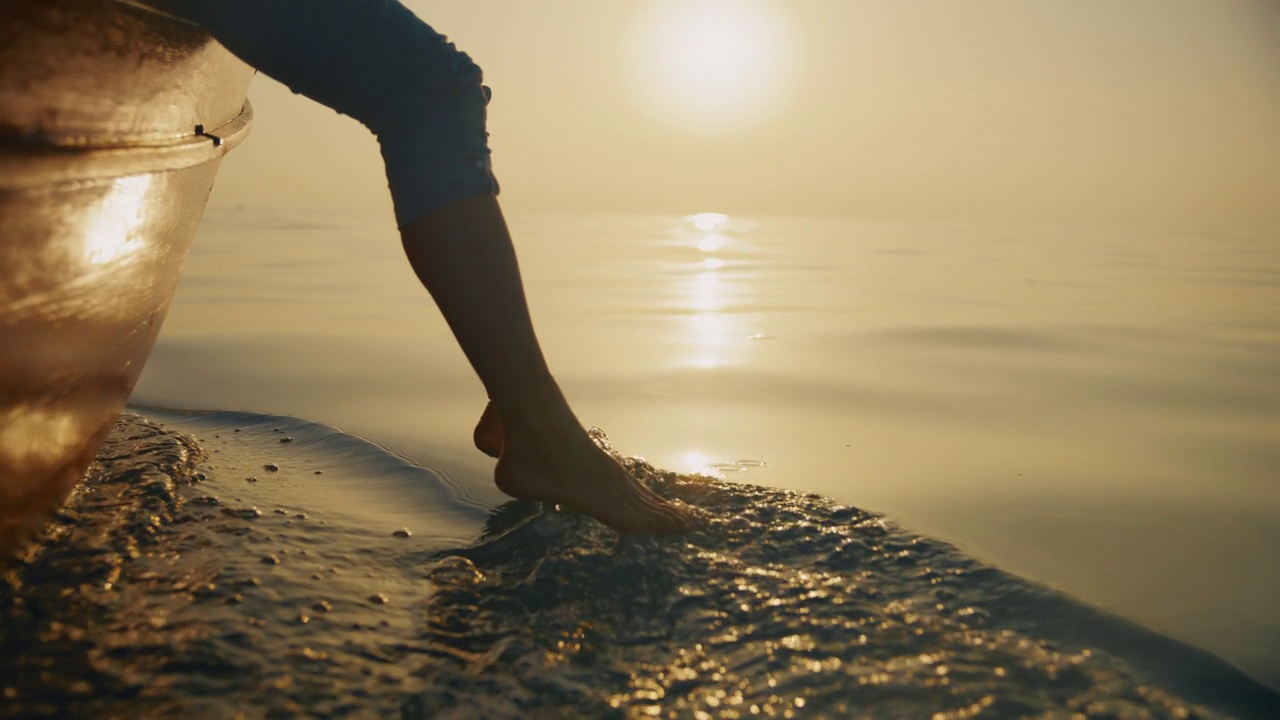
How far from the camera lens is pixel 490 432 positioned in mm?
2279

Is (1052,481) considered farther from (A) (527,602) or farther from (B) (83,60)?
(B) (83,60)

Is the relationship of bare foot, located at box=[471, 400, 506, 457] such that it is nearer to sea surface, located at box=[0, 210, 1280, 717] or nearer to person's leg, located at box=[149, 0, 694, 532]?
sea surface, located at box=[0, 210, 1280, 717]

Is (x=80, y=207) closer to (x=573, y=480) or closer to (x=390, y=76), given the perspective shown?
(x=390, y=76)

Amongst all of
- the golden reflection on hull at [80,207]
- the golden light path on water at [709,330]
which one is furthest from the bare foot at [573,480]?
the golden reflection on hull at [80,207]

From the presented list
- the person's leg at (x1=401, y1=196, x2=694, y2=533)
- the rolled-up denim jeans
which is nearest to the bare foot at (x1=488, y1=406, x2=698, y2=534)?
the person's leg at (x1=401, y1=196, x2=694, y2=533)

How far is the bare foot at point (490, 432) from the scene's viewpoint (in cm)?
226

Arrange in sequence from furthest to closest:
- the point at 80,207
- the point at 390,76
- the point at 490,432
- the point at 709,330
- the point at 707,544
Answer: the point at 709,330 < the point at 490,432 < the point at 707,544 < the point at 390,76 < the point at 80,207

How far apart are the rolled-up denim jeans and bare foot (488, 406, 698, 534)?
19.6 inches

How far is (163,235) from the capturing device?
1.87 m

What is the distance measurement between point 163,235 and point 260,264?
24.3 ft

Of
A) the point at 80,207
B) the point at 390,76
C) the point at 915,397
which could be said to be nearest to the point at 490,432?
the point at 390,76

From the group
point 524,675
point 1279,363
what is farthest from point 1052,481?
point 1279,363

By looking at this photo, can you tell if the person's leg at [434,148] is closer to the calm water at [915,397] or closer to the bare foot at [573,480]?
the bare foot at [573,480]

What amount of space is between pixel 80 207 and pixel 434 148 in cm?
57
